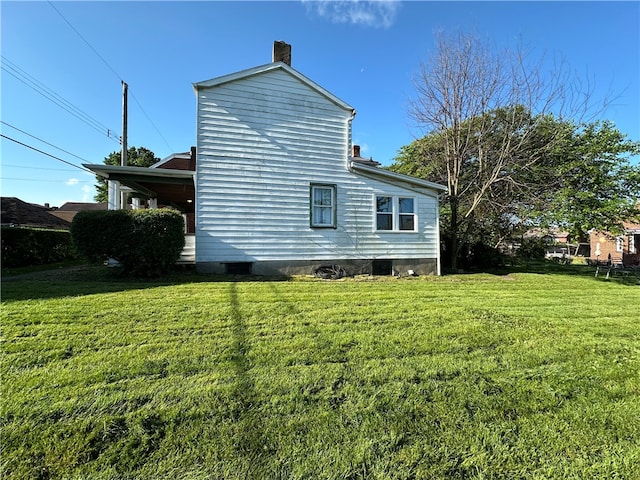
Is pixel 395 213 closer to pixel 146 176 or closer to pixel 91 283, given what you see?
pixel 146 176

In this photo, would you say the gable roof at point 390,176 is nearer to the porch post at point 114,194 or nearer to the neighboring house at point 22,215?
the porch post at point 114,194

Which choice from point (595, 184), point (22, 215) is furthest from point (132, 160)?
point (595, 184)

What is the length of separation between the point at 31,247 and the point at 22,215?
10433mm

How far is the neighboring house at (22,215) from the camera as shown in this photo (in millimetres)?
18219

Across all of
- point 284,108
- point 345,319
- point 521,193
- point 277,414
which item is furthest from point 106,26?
point 521,193

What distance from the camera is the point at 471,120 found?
12.2m

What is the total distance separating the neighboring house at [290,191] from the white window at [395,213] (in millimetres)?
36

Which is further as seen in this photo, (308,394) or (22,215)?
(22,215)

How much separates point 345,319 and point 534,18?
12.7 meters

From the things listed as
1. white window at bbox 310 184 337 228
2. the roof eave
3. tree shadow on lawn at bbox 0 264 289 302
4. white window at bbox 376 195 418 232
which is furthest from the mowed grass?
white window at bbox 376 195 418 232

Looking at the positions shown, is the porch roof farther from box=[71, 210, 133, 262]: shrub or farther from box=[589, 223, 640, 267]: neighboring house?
box=[589, 223, 640, 267]: neighboring house

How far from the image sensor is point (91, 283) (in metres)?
6.93

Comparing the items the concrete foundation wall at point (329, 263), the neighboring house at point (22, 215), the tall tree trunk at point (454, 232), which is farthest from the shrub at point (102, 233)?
the neighboring house at point (22, 215)

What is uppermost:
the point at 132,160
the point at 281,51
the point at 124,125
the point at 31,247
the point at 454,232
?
the point at 132,160
